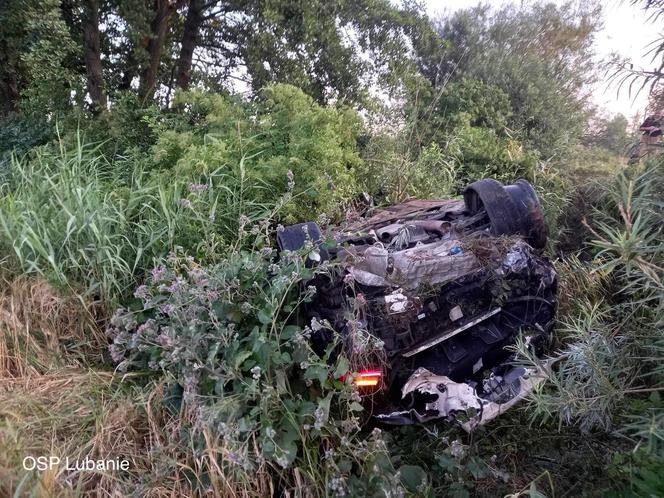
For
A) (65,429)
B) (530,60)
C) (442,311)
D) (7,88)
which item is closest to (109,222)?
(65,429)

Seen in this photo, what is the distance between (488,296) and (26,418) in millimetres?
2442

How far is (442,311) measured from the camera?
9.23ft

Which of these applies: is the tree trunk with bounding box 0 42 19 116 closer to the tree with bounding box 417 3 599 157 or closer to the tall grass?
the tall grass

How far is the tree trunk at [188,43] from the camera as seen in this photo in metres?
8.34

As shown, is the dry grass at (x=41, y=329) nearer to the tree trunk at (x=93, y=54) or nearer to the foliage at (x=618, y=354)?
the foliage at (x=618, y=354)

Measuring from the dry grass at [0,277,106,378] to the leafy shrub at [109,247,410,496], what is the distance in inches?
27.2

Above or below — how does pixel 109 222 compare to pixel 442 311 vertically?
above

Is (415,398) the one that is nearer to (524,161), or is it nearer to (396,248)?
(396,248)

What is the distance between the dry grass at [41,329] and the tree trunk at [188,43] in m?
5.76

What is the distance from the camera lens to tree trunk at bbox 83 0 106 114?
6906mm

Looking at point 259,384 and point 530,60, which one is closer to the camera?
point 259,384

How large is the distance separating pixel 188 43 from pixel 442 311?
7317 millimetres

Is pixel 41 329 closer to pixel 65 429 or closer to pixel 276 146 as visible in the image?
pixel 65 429

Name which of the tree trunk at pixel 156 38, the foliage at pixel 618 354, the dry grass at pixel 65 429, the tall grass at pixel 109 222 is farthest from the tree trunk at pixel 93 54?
the foliage at pixel 618 354
